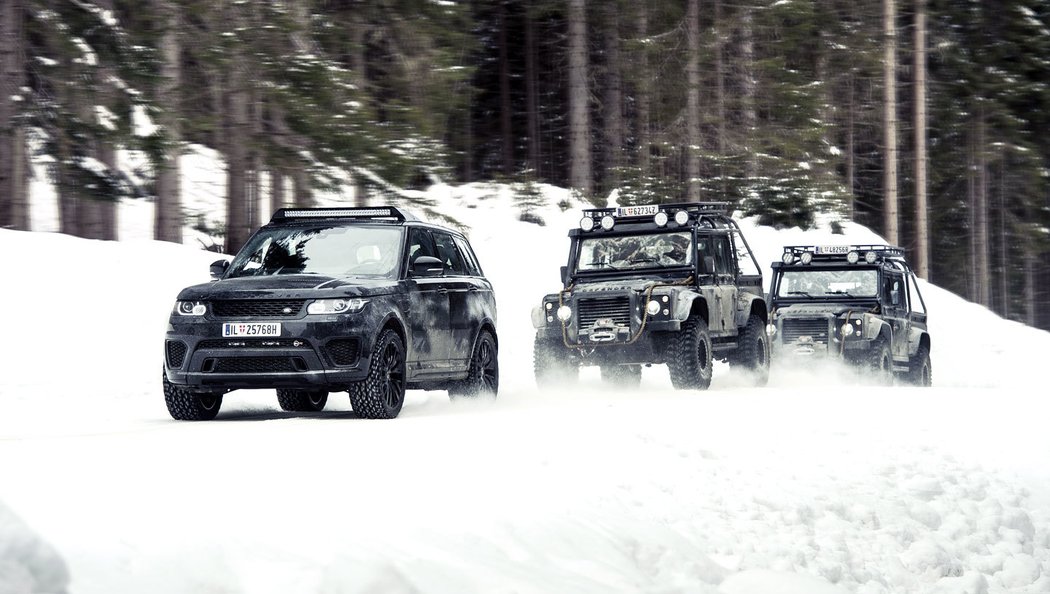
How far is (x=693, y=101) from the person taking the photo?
31.7m

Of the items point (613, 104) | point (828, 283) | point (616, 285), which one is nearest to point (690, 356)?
point (616, 285)

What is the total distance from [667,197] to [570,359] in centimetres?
1490

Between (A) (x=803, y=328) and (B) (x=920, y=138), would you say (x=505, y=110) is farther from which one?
(A) (x=803, y=328)

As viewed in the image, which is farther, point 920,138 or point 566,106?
point 566,106

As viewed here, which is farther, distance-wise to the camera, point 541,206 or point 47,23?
point 541,206

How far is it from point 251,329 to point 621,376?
7.85 metres

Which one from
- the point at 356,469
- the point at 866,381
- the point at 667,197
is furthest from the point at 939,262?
the point at 356,469

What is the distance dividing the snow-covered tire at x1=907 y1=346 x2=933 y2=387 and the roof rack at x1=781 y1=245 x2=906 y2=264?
1871 millimetres

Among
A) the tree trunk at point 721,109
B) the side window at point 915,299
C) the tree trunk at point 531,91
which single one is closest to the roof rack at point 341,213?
the side window at point 915,299

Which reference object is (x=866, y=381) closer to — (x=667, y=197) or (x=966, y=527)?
(x=966, y=527)

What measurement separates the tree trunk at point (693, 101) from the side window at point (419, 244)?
686 inches

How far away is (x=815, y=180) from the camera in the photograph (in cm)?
3316

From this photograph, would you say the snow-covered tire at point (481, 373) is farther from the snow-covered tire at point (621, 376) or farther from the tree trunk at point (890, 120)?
the tree trunk at point (890, 120)

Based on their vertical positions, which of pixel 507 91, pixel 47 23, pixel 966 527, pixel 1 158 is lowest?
pixel 966 527
